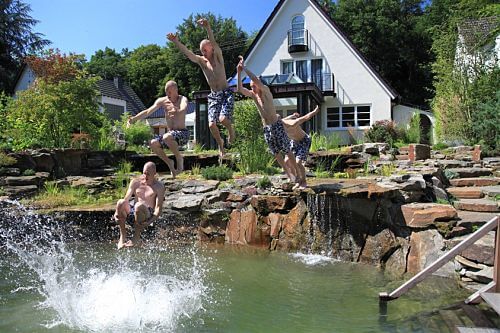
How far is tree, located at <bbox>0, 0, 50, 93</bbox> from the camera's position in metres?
31.4

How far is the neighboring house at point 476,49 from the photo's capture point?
1662 centimetres

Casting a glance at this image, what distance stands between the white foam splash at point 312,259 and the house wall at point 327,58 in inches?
554

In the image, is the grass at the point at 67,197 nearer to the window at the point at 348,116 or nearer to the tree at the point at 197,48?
the window at the point at 348,116

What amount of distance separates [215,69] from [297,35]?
17866mm

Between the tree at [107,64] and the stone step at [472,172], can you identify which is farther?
the tree at [107,64]

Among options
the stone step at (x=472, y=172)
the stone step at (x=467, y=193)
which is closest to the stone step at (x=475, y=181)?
the stone step at (x=472, y=172)

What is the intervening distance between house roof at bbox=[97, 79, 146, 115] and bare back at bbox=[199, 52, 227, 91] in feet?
88.5

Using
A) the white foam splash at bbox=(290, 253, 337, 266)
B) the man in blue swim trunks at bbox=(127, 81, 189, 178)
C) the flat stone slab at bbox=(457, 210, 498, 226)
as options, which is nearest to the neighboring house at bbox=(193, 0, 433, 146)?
the white foam splash at bbox=(290, 253, 337, 266)

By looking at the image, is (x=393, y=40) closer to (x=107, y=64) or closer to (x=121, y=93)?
(x=121, y=93)

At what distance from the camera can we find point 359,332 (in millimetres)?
5277

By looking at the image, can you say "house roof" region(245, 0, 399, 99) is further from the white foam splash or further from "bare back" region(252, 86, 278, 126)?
"bare back" region(252, 86, 278, 126)

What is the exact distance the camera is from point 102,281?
22.9ft

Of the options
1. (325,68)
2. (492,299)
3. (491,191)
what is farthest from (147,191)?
(325,68)

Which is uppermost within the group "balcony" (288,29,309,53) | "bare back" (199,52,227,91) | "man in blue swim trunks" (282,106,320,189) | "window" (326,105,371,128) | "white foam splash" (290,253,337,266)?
"balcony" (288,29,309,53)
